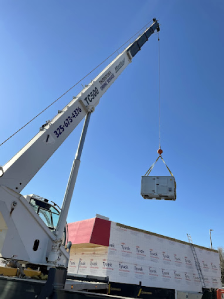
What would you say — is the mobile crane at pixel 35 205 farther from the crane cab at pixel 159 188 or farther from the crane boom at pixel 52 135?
the crane cab at pixel 159 188

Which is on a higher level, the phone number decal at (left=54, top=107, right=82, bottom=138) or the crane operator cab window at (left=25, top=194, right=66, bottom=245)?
the phone number decal at (left=54, top=107, right=82, bottom=138)

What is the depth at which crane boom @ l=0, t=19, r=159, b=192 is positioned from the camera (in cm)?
525

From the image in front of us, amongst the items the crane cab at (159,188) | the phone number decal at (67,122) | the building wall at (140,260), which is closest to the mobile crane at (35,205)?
the phone number decal at (67,122)

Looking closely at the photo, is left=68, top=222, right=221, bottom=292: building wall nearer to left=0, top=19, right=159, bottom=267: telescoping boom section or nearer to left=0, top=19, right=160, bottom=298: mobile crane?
left=0, top=19, right=160, bottom=298: mobile crane

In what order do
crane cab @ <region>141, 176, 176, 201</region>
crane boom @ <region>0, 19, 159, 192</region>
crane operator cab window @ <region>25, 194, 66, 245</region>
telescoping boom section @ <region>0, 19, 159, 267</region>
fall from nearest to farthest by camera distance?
1. telescoping boom section @ <region>0, 19, 159, 267</region>
2. crane boom @ <region>0, 19, 159, 192</region>
3. crane operator cab window @ <region>25, 194, 66, 245</region>
4. crane cab @ <region>141, 176, 176, 201</region>

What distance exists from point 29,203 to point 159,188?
5.14 meters

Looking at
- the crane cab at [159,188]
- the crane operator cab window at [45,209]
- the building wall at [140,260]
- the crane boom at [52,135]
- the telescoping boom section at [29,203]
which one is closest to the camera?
the telescoping boom section at [29,203]

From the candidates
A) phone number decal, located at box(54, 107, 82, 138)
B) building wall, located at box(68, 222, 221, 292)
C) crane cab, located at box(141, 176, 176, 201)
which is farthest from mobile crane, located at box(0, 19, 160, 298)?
building wall, located at box(68, 222, 221, 292)

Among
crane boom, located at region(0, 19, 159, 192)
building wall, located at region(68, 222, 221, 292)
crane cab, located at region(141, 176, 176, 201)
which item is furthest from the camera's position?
building wall, located at region(68, 222, 221, 292)

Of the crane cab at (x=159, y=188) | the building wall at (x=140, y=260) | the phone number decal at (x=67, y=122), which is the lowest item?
the building wall at (x=140, y=260)

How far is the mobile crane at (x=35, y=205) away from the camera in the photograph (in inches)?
190

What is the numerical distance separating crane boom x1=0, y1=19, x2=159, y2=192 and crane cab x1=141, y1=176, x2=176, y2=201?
3.78m

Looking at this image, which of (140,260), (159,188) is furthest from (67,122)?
(140,260)

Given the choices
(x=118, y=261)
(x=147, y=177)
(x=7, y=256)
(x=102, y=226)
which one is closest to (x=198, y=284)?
(x=118, y=261)
